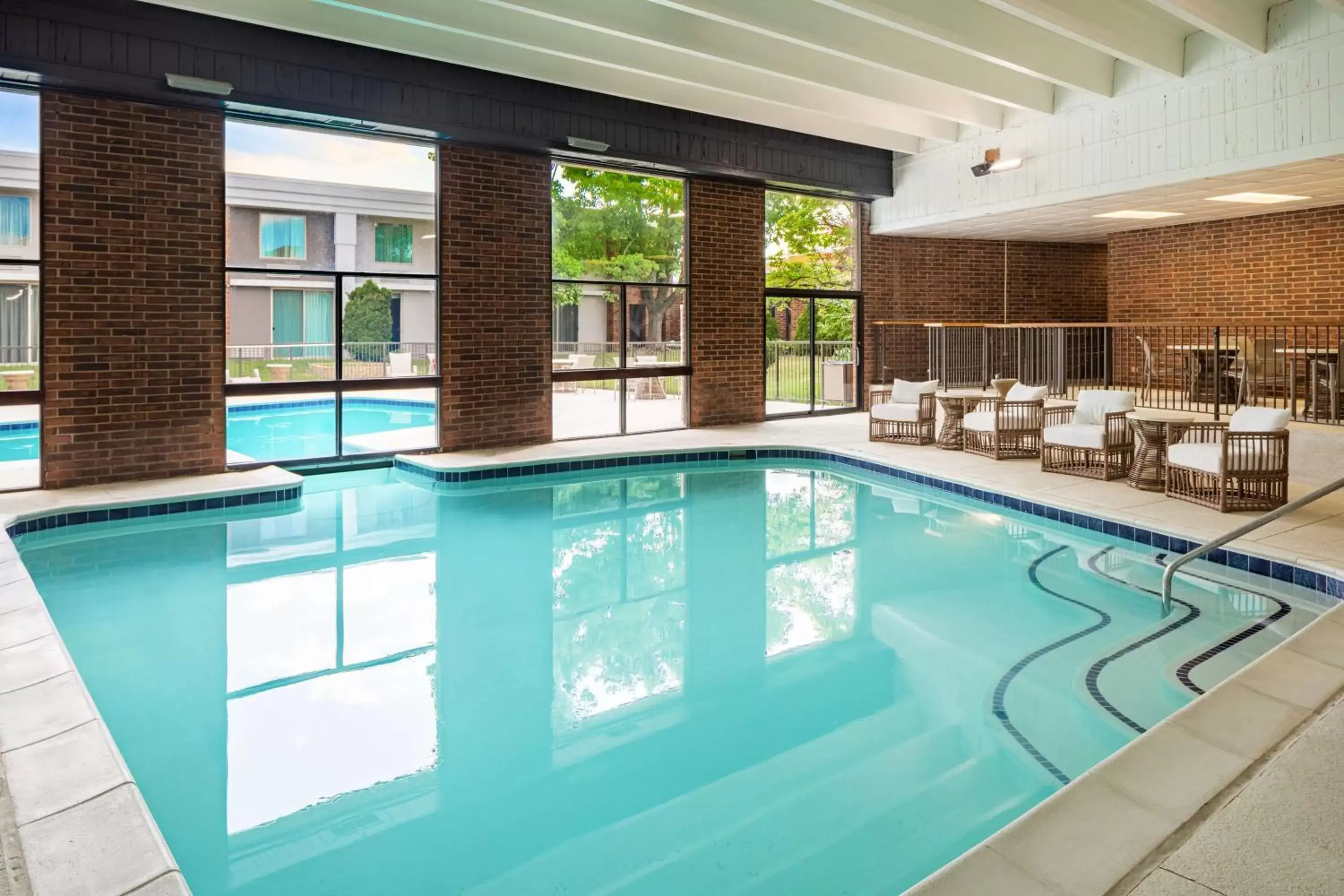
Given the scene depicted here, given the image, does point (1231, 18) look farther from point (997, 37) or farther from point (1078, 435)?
point (1078, 435)

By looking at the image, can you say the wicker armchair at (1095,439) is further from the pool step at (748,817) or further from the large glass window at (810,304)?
the pool step at (748,817)

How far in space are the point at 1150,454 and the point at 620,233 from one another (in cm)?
592

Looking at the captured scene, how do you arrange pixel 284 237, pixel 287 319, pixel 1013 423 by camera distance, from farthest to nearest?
pixel 1013 423
pixel 287 319
pixel 284 237

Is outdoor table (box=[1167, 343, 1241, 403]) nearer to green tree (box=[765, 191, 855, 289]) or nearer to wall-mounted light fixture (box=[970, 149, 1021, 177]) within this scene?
wall-mounted light fixture (box=[970, 149, 1021, 177])

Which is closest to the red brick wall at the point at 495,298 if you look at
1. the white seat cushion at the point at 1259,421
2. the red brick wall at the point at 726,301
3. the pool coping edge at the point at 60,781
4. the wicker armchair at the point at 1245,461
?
the red brick wall at the point at 726,301

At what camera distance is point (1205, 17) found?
21.7 ft

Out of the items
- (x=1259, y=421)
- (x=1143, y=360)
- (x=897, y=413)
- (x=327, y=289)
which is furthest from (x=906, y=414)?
(x=327, y=289)

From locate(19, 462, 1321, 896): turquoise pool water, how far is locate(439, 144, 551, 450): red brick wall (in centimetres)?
267

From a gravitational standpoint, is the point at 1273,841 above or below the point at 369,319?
below

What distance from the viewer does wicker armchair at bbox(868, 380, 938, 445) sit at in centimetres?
998

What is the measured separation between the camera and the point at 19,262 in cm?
704

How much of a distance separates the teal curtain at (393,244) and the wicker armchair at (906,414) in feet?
17.0

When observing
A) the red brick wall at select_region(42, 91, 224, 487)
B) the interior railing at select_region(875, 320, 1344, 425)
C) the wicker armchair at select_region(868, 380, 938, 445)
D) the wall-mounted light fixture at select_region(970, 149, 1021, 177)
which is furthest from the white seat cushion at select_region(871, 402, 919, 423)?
the red brick wall at select_region(42, 91, 224, 487)

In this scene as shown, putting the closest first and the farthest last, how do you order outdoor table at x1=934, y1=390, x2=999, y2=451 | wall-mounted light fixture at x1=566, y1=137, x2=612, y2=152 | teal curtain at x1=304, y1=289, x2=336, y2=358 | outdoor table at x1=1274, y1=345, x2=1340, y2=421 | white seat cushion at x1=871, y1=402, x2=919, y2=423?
1. outdoor table at x1=1274, y1=345, x2=1340, y2=421
2. teal curtain at x1=304, y1=289, x2=336, y2=358
3. wall-mounted light fixture at x1=566, y1=137, x2=612, y2=152
4. outdoor table at x1=934, y1=390, x2=999, y2=451
5. white seat cushion at x1=871, y1=402, x2=919, y2=423
